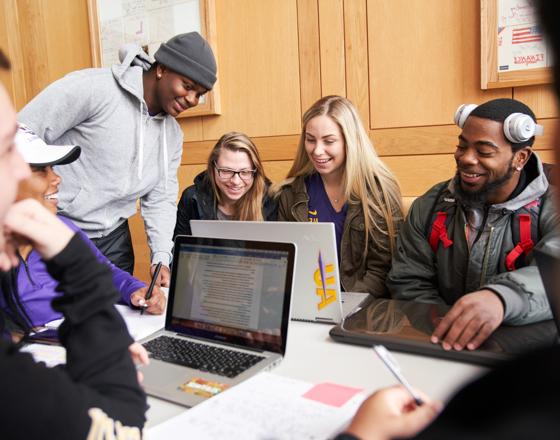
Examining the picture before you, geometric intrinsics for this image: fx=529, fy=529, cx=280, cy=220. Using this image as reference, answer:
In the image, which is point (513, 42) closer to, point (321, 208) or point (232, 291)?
point (321, 208)

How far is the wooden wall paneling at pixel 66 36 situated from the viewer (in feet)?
12.7

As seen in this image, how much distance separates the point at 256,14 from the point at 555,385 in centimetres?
320

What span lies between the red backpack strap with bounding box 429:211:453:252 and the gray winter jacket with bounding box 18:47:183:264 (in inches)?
44.2

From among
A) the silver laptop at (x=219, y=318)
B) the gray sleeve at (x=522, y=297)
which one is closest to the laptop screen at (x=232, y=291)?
the silver laptop at (x=219, y=318)

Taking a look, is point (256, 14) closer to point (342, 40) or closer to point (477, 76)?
point (342, 40)

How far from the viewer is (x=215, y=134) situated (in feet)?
11.4

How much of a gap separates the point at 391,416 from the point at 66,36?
13.3 feet

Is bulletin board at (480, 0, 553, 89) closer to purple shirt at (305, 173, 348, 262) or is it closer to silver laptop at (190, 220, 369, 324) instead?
purple shirt at (305, 173, 348, 262)

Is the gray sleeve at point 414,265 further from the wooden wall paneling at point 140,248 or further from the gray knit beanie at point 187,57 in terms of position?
the wooden wall paneling at point 140,248

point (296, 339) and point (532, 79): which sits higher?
point (532, 79)

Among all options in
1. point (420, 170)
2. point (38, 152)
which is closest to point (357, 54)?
point (420, 170)

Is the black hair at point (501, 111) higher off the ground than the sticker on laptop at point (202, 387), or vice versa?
the black hair at point (501, 111)

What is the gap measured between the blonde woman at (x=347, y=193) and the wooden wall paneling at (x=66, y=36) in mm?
2344

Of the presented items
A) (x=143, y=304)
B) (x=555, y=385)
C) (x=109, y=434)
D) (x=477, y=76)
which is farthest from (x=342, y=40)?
(x=555, y=385)
